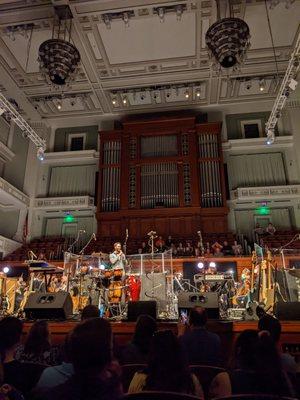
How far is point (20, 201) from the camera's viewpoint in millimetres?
12414

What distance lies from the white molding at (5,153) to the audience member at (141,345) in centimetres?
1111

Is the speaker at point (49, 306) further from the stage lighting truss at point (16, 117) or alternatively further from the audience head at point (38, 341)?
the stage lighting truss at point (16, 117)

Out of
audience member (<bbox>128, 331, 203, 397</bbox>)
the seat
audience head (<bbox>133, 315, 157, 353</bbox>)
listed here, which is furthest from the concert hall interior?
the seat

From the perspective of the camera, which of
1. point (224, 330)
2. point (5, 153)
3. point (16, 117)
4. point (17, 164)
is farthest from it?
point (17, 164)

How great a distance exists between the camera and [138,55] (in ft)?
34.1

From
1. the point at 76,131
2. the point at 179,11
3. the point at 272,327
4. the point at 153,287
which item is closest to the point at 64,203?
the point at 76,131

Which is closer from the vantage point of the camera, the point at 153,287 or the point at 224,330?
the point at 224,330

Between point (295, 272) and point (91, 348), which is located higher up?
point (295, 272)

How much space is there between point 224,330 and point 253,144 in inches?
384

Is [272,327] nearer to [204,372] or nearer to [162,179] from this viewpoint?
[204,372]

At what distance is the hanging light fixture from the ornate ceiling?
52.7 inches

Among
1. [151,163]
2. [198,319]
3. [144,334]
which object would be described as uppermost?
[151,163]

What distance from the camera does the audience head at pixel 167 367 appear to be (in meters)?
1.75

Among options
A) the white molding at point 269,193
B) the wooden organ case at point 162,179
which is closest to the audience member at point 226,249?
the wooden organ case at point 162,179
